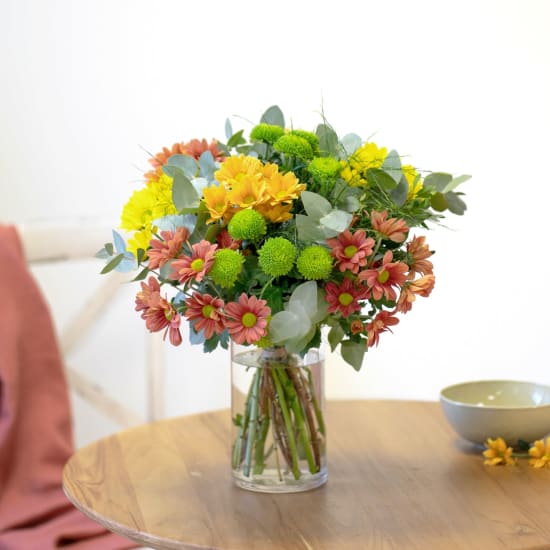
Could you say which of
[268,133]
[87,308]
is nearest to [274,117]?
[268,133]

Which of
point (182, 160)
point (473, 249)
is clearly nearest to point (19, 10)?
point (473, 249)

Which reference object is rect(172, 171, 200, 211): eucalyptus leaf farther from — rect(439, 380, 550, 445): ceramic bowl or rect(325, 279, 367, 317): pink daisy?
rect(439, 380, 550, 445): ceramic bowl

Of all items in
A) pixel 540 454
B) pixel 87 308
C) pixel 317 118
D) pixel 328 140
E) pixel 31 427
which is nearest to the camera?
pixel 328 140

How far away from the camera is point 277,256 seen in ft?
3.09

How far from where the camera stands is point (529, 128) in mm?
1845

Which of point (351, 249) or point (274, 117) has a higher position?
point (274, 117)

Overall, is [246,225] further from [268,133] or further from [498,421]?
[498,421]

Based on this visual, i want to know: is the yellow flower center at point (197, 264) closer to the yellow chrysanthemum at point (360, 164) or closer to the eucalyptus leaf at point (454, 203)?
the yellow chrysanthemum at point (360, 164)

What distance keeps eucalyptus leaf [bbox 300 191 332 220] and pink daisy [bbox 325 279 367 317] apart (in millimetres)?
75

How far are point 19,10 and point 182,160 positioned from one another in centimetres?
132

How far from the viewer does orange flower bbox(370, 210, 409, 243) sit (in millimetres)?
966

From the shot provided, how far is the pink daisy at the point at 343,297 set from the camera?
0.97m

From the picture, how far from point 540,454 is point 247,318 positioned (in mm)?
441

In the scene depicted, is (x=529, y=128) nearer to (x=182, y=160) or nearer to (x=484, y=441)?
(x=484, y=441)
